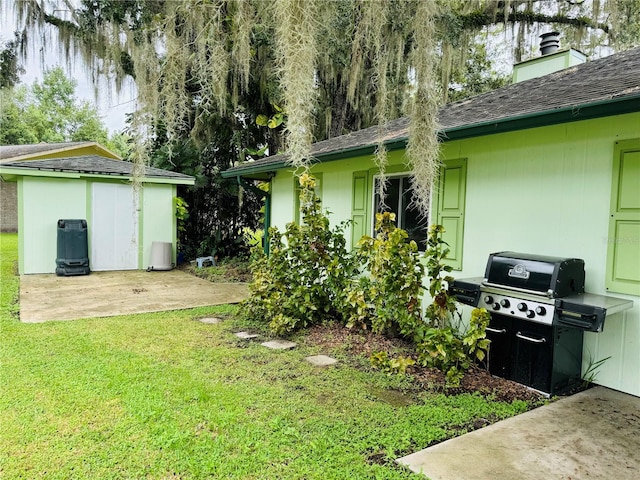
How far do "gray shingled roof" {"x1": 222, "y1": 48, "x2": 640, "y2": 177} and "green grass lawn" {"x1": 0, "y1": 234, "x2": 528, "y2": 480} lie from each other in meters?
2.22

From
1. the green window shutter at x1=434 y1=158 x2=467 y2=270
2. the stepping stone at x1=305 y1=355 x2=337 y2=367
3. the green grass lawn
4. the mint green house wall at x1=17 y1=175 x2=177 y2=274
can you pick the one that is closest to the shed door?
the mint green house wall at x1=17 y1=175 x2=177 y2=274

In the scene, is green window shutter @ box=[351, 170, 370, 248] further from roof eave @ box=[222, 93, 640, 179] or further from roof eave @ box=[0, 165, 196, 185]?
roof eave @ box=[0, 165, 196, 185]

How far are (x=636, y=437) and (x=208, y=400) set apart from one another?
9.08 ft

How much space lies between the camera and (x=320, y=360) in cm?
379

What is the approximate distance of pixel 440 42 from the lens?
23.5 feet

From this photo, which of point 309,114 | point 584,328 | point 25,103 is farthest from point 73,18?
point 25,103

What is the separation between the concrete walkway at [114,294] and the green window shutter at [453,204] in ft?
11.4

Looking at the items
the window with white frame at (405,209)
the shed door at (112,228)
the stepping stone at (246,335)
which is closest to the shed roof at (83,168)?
the shed door at (112,228)

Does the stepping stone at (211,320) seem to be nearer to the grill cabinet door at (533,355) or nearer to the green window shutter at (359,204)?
Answer: the green window shutter at (359,204)

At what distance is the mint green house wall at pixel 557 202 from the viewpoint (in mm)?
3172

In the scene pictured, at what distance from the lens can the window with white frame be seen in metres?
4.83

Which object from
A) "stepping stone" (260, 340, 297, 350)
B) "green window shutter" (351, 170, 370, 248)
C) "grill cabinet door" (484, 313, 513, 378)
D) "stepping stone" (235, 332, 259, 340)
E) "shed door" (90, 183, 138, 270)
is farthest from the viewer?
"shed door" (90, 183, 138, 270)

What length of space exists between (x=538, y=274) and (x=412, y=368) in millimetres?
1329

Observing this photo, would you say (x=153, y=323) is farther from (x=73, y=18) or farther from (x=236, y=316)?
(x=73, y=18)
